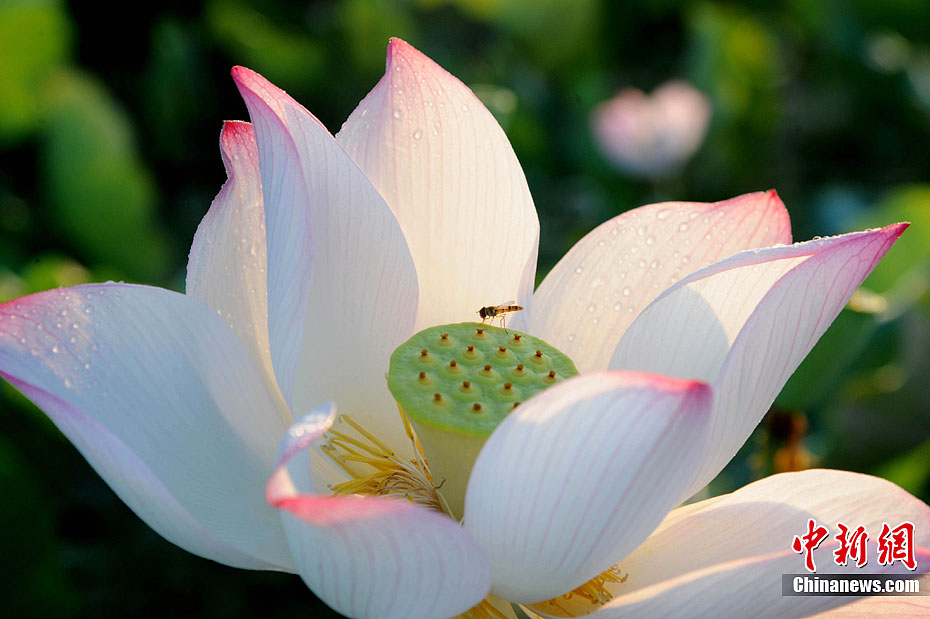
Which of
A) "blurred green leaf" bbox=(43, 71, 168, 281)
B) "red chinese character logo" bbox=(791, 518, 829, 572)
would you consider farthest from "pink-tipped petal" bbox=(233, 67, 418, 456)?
"blurred green leaf" bbox=(43, 71, 168, 281)

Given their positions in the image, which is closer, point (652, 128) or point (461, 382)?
point (461, 382)

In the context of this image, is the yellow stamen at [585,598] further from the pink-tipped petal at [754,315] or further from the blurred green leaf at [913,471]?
the blurred green leaf at [913,471]

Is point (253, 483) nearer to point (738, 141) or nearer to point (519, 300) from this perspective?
point (519, 300)

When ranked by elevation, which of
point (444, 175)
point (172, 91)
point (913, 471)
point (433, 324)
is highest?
point (172, 91)

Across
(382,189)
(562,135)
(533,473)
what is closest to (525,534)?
(533,473)

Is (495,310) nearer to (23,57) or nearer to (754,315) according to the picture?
(754,315)

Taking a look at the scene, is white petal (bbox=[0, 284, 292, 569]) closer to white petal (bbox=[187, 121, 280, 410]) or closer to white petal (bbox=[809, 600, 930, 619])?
white petal (bbox=[187, 121, 280, 410])

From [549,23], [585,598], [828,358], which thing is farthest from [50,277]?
[549,23]
